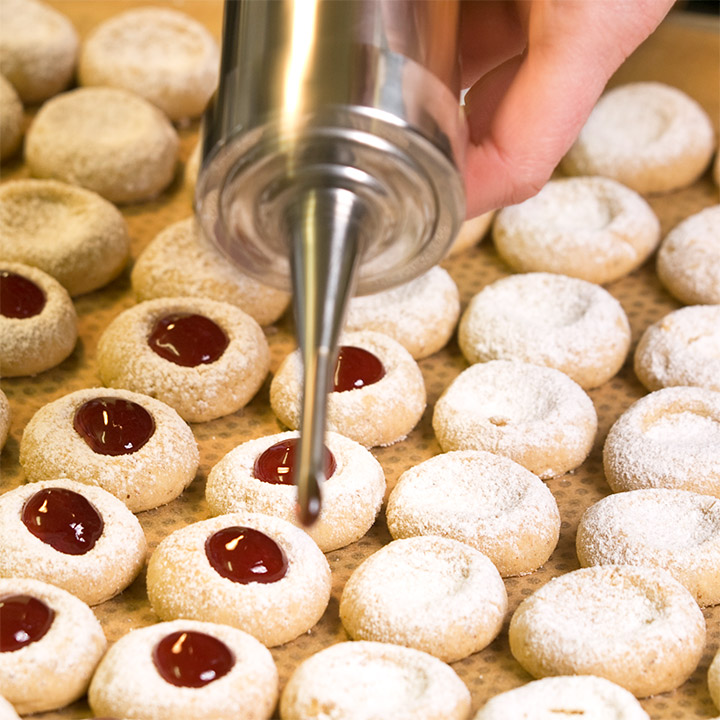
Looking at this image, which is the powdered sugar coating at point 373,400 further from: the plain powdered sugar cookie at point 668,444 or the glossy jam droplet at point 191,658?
the glossy jam droplet at point 191,658

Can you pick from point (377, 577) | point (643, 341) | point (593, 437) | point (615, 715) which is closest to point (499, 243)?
point (643, 341)

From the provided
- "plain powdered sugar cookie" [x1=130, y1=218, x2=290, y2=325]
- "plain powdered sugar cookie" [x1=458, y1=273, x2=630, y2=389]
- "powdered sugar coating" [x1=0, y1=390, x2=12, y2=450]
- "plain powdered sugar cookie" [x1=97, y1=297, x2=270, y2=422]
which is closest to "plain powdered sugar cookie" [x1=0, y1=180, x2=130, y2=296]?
"plain powdered sugar cookie" [x1=130, y1=218, x2=290, y2=325]

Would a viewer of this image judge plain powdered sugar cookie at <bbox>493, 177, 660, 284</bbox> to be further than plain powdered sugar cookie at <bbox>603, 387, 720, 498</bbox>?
Yes

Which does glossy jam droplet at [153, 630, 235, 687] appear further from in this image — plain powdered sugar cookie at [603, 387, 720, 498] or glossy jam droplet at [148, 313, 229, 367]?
plain powdered sugar cookie at [603, 387, 720, 498]

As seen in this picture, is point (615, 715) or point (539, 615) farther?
point (539, 615)

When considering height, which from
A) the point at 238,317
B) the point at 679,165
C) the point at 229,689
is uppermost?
the point at 679,165

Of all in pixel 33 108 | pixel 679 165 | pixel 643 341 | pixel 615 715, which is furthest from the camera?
pixel 33 108

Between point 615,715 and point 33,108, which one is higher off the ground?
point 33,108

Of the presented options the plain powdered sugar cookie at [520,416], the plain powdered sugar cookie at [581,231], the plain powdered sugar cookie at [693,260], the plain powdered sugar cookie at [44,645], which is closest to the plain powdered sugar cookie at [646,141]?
the plain powdered sugar cookie at [581,231]

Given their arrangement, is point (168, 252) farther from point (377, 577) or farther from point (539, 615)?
point (539, 615)
